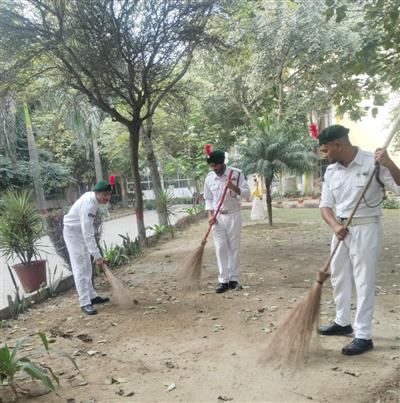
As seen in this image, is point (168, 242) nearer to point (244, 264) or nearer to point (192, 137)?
point (244, 264)

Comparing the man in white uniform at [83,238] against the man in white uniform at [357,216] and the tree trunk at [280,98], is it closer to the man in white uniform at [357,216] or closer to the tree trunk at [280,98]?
the man in white uniform at [357,216]

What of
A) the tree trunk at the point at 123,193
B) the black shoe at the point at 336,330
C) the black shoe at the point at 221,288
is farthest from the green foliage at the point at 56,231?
the tree trunk at the point at 123,193

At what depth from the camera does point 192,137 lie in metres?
18.4

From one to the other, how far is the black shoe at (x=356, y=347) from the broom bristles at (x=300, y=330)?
34 cm

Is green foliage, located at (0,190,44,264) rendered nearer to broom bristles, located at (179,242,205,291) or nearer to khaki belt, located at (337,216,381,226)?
broom bristles, located at (179,242,205,291)

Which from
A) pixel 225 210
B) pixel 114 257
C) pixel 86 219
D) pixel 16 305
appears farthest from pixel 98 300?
pixel 114 257

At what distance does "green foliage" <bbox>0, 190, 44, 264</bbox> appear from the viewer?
5910 millimetres

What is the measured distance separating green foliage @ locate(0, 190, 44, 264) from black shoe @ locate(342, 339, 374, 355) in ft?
14.9

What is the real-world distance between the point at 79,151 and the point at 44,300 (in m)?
18.4

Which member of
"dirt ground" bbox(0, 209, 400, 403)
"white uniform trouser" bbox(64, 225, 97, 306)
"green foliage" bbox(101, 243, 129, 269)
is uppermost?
"white uniform trouser" bbox(64, 225, 97, 306)

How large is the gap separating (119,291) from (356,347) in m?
2.69

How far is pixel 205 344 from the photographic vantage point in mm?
3820

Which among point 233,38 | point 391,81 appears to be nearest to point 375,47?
point 391,81

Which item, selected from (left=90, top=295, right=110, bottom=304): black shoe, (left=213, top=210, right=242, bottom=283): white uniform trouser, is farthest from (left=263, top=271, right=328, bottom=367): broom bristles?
(left=90, top=295, right=110, bottom=304): black shoe
